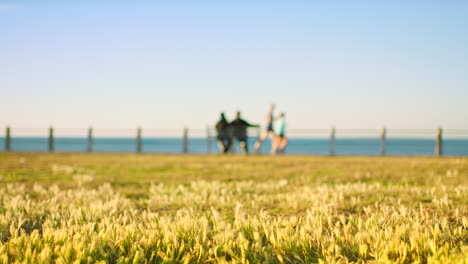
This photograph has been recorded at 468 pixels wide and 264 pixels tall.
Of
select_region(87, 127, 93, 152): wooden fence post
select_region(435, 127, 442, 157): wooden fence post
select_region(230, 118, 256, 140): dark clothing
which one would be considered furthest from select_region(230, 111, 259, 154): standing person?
select_region(87, 127, 93, 152): wooden fence post

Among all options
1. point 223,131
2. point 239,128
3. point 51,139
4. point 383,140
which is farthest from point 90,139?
point 383,140

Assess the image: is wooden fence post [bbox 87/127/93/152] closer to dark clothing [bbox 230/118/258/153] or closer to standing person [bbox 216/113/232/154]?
standing person [bbox 216/113/232/154]

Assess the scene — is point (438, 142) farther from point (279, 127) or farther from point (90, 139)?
point (90, 139)

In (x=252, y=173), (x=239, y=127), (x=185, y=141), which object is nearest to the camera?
(x=252, y=173)

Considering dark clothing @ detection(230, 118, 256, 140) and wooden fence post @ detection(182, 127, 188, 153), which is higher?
dark clothing @ detection(230, 118, 256, 140)

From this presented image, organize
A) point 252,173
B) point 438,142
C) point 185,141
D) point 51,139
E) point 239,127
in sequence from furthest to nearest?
point 51,139 → point 185,141 → point 438,142 → point 239,127 → point 252,173

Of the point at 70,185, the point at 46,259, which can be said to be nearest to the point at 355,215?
the point at 46,259

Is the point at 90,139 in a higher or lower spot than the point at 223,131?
lower

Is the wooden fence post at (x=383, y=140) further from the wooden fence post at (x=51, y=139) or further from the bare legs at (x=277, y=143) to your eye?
the wooden fence post at (x=51, y=139)

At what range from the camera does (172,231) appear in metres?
A: 3.42

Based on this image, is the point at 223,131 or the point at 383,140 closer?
the point at 223,131

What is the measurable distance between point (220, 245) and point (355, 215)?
208cm

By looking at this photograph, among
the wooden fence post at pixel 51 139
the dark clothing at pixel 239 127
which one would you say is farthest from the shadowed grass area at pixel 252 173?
the wooden fence post at pixel 51 139

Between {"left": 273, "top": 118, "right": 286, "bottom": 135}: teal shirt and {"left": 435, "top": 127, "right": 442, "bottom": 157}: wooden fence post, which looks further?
{"left": 435, "top": 127, "right": 442, "bottom": 157}: wooden fence post
